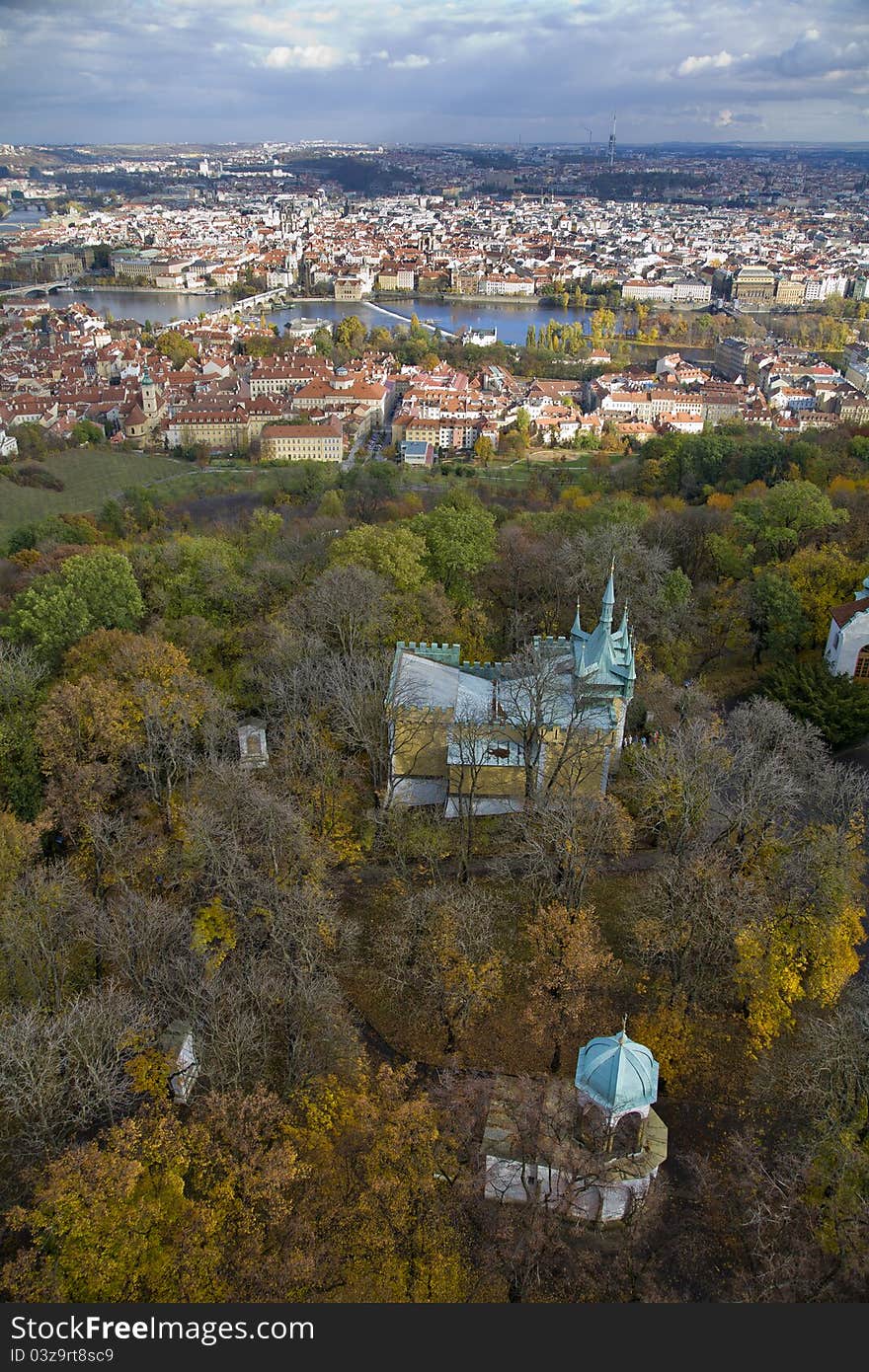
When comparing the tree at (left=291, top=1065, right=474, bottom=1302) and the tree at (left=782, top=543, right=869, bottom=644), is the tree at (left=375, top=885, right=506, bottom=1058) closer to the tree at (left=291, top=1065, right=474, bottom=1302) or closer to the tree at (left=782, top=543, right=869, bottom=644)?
the tree at (left=291, top=1065, right=474, bottom=1302)

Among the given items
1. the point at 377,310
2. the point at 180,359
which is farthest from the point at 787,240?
the point at 180,359

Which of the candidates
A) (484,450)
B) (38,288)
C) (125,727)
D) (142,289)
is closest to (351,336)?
(484,450)

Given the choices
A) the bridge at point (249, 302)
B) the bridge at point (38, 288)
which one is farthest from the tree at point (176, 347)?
the bridge at point (38, 288)

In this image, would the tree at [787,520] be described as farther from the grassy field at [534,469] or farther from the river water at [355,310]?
the river water at [355,310]

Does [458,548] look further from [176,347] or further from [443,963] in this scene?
[176,347]

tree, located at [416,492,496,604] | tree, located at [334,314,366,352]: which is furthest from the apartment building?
tree, located at [416,492,496,604]

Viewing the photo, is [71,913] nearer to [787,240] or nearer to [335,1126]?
[335,1126]
